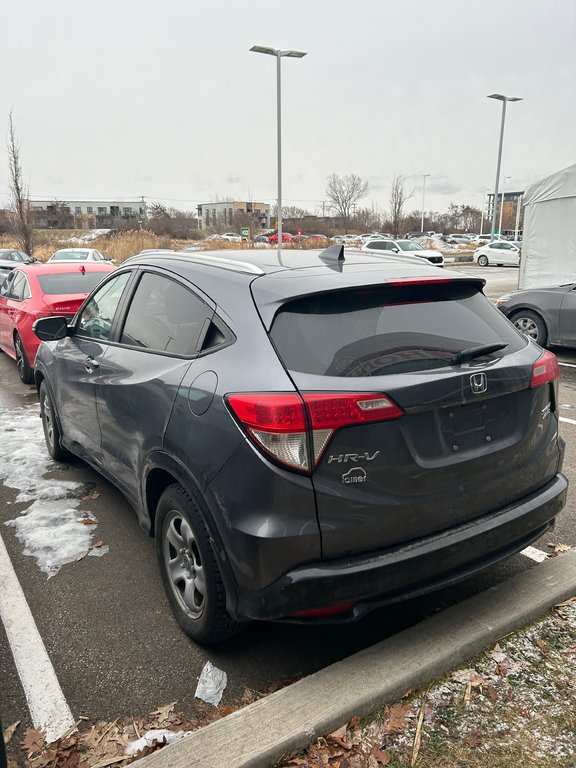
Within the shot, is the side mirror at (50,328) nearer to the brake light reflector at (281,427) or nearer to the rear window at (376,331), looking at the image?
the rear window at (376,331)

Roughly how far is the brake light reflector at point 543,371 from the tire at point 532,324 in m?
6.90

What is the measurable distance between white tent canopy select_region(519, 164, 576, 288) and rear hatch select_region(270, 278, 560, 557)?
13030 millimetres

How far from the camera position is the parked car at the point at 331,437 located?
2260 mm

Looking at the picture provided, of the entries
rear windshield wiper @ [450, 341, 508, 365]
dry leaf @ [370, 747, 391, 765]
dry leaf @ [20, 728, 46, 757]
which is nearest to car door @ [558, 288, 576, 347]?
rear windshield wiper @ [450, 341, 508, 365]

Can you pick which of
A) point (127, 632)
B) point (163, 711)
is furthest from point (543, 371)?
point (127, 632)

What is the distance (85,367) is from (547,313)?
754cm

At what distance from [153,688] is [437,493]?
1464 mm

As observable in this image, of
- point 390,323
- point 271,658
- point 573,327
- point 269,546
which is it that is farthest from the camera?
point 573,327

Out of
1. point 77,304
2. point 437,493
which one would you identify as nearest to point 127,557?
point 437,493

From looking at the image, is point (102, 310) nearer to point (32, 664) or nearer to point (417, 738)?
→ point (32, 664)

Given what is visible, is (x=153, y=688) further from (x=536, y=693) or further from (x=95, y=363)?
(x=95, y=363)

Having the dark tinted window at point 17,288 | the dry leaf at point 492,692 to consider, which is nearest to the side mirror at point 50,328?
the dry leaf at point 492,692

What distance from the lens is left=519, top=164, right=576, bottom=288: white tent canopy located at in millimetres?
14141

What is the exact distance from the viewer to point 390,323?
8.52 feet
